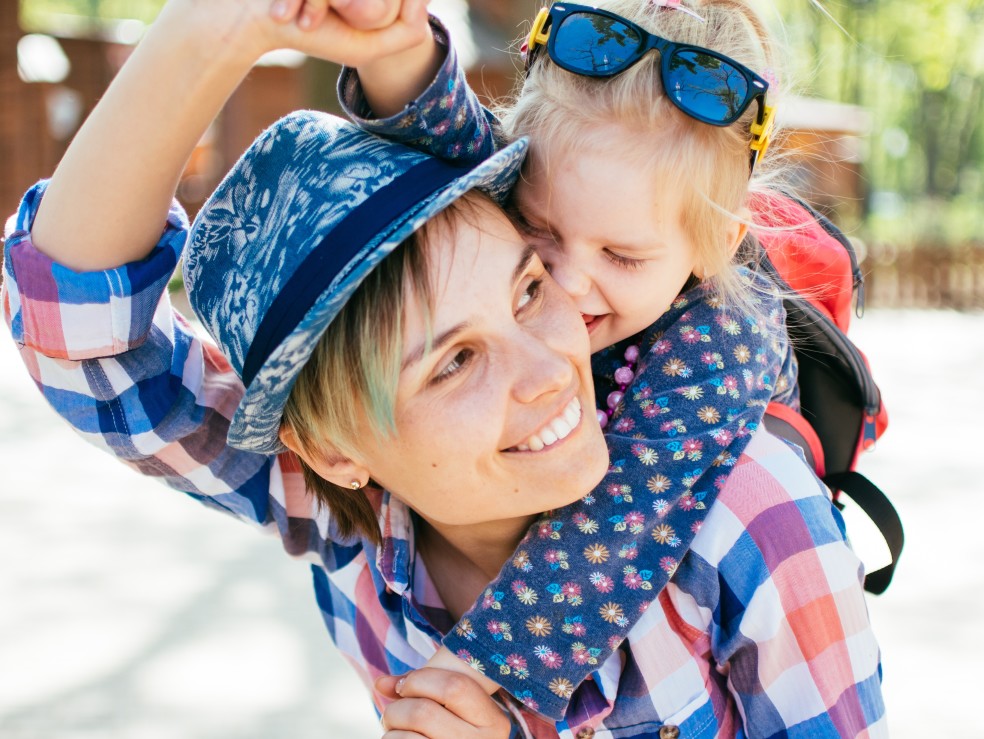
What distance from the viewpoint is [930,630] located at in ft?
14.4

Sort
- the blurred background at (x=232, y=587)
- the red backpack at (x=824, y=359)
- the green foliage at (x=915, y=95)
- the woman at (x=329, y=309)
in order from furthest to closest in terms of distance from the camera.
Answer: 1. the green foliage at (x=915, y=95)
2. the blurred background at (x=232, y=587)
3. the red backpack at (x=824, y=359)
4. the woman at (x=329, y=309)

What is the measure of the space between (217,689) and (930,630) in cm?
286

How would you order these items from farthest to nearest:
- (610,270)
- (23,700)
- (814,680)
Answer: (23,700), (610,270), (814,680)

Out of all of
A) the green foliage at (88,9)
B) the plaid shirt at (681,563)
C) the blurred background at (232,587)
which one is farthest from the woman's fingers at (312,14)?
the green foliage at (88,9)

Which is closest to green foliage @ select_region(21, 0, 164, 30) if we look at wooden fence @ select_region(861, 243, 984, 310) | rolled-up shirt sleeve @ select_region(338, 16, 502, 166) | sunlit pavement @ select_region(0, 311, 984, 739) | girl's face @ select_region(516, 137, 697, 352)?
wooden fence @ select_region(861, 243, 984, 310)

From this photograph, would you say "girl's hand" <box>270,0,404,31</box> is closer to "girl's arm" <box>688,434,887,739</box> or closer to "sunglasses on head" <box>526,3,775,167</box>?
"sunglasses on head" <box>526,3,775,167</box>

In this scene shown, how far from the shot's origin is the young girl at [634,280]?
1.76m

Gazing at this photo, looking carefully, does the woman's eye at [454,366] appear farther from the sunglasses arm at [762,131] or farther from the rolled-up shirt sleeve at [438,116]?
the sunglasses arm at [762,131]

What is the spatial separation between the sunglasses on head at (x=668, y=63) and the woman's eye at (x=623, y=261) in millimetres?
276

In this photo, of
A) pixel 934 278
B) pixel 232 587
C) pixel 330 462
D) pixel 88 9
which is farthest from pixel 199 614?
pixel 88 9

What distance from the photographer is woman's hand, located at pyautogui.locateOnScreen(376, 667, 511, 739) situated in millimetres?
1719

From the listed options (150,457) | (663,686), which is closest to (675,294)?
(663,686)

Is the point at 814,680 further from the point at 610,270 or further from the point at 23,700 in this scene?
the point at 23,700

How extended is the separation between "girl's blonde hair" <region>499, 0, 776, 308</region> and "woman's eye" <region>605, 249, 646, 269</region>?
13 cm
